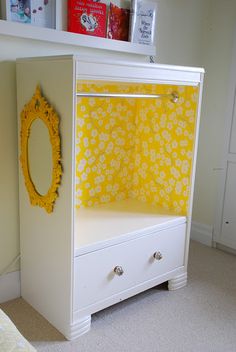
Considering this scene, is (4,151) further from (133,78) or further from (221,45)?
(221,45)

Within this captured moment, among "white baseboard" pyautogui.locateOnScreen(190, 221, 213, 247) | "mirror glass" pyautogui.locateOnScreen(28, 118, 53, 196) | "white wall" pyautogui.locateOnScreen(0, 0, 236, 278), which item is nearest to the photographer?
"mirror glass" pyautogui.locateOnScreen(28, 118, 53, 196)

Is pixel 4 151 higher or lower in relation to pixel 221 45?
lower

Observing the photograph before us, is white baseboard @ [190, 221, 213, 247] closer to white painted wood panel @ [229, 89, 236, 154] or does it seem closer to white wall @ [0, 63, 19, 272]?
white painted wood panel @ [229, 89, 236, 154]

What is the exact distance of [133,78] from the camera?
183 cm

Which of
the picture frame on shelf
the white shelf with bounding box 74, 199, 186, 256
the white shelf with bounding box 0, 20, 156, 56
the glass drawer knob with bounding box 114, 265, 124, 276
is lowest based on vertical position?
the glass drawer knob with bounding box 114, 265, 124, 276

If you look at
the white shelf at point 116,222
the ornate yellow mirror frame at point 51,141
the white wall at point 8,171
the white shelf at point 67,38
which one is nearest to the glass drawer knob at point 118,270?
the white shelf at point 116,222

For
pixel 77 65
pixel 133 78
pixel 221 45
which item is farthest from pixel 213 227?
pixel 77 65

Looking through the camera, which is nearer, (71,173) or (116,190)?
(71,173)

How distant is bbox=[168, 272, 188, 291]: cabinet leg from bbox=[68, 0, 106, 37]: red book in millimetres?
1528

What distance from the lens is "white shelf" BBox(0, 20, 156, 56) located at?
1.85m

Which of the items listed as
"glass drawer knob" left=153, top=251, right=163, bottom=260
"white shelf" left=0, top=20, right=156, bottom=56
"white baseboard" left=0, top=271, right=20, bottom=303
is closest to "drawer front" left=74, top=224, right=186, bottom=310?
"glass drawer knob" left=153, top=251, right=163, bottom=260

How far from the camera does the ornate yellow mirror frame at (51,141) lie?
67.6 inches

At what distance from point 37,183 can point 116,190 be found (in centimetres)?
77

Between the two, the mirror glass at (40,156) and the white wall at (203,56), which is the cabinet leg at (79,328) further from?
the mirror glass at (40,156)
